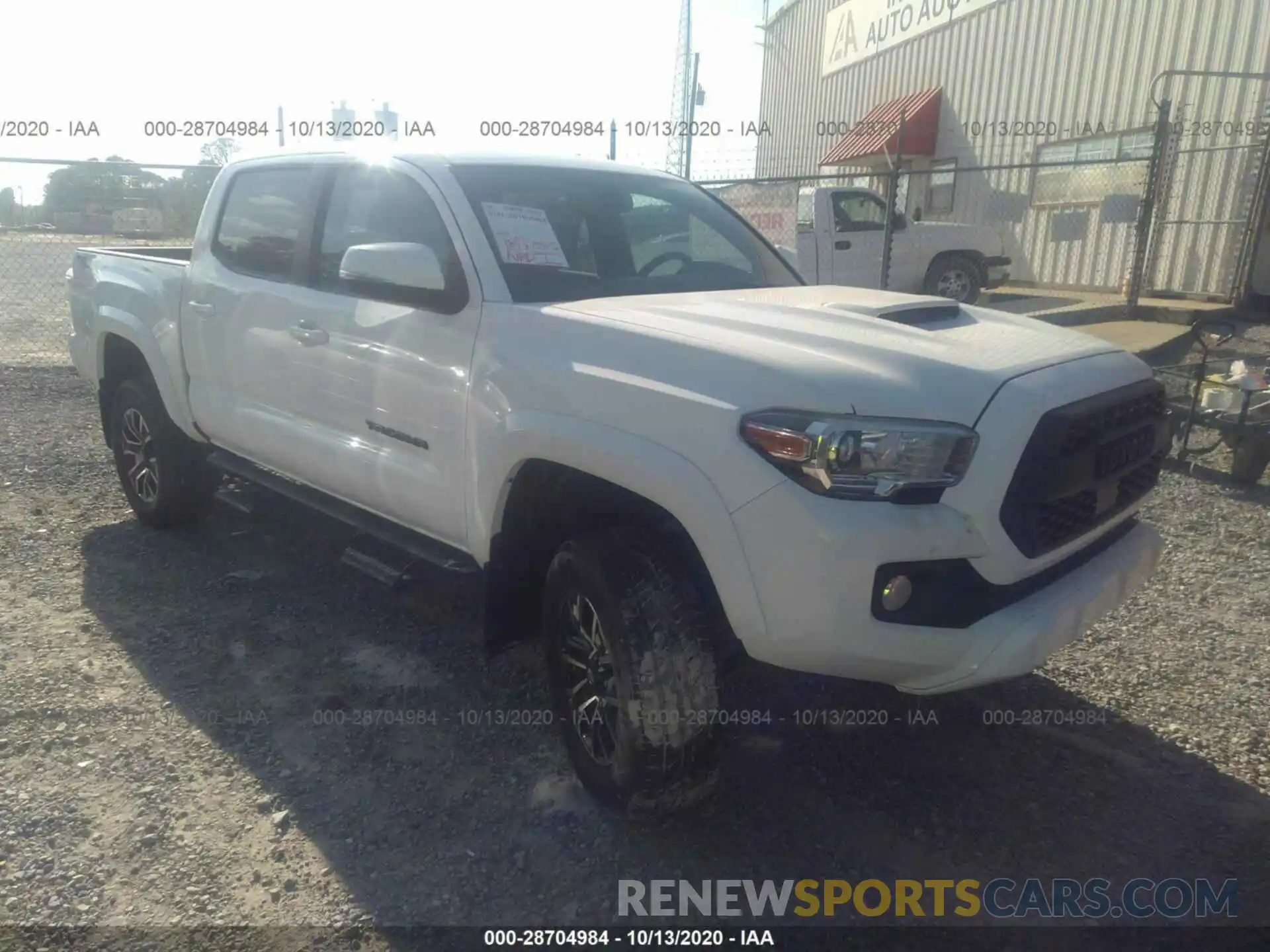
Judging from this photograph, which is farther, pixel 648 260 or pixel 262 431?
pixel 262 431

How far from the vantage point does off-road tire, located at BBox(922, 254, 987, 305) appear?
42.0 ft

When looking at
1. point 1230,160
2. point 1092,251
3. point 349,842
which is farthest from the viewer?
point 1092,251

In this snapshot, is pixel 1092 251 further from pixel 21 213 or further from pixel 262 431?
pixel 21 213

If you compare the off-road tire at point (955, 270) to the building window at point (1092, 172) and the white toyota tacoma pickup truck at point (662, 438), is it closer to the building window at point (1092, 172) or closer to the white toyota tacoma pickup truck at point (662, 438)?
the building window at point (1092, 172)

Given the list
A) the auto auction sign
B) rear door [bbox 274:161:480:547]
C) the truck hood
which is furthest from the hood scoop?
the auto auction sign

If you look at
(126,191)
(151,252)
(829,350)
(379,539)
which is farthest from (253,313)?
(126,191)

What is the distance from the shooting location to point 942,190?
18.1m

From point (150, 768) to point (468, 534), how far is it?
1228 mm

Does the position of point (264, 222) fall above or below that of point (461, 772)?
above

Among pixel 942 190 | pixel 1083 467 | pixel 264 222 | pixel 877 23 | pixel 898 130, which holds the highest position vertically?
pixel 877 23

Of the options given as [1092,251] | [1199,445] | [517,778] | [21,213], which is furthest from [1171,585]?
[21,213]

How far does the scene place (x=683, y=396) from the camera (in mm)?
2377

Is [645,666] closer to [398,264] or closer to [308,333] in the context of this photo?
[398,264]

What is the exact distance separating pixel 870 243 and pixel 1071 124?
5308 mm
